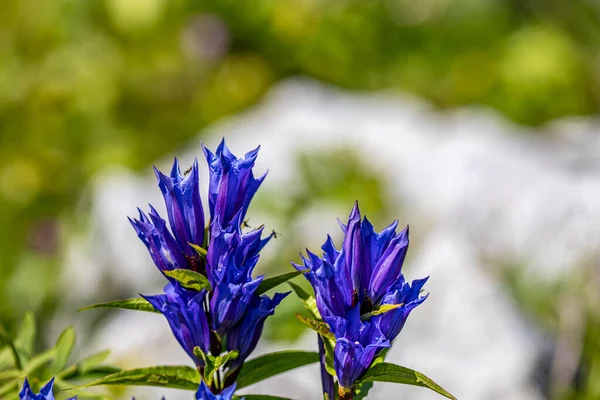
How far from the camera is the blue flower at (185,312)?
100cm

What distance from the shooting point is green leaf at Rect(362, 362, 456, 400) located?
2.99 ft

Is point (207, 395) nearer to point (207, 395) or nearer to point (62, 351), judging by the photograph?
point (207, 395)

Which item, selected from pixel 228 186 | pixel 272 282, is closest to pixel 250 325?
pixel 272 282

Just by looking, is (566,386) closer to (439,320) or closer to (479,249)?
(439,320)

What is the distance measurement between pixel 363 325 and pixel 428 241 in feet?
8.16

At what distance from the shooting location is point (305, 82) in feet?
17.2

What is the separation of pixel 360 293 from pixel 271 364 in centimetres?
20

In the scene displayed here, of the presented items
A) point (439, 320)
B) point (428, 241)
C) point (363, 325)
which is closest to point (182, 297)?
point (363, 325)

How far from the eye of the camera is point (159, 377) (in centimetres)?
102

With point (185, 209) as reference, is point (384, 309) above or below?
below

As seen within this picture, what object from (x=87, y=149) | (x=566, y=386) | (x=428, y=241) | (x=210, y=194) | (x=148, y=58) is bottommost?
(x=210, y=194)

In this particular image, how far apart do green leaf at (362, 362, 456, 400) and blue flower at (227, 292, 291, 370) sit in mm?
160

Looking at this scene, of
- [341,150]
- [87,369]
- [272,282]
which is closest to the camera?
[272,282]

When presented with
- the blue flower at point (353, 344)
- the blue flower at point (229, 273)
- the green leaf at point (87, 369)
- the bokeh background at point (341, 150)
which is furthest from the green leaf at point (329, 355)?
the bokeh background at point (341, 150)
